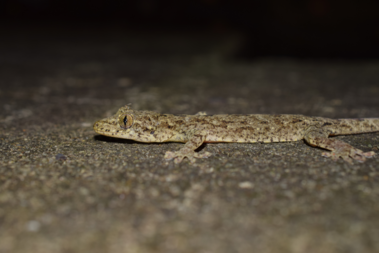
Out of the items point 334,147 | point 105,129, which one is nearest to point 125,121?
point 105,129

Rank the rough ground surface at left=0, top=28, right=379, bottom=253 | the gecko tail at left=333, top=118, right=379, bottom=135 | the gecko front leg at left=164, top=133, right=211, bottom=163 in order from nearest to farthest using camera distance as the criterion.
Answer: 1. the rough ground surface at left=0, top=28, right=379, bottom=253
2. the gecko front leg at left=164, top=133, right=211, bottom=163
3. the gecko tail at left=333, top=118, right=379, bottom=135

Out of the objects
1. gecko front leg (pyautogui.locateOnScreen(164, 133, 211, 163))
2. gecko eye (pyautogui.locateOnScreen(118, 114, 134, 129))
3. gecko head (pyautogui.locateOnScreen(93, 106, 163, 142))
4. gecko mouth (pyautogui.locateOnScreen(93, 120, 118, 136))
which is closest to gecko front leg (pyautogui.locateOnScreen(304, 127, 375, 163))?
gecko front leg (pyautogui.locateOnScreen(164, 133, 211, 163))

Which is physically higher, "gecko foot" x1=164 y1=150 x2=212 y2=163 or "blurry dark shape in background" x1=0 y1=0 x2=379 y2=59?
"blurry dark shape in background" x1=0 y1=0 x2=379 y2=59

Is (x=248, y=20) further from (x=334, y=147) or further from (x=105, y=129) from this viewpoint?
(x=105, y=129)

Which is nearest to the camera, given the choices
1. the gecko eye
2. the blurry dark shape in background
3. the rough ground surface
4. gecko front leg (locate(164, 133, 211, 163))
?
the rough ground surface

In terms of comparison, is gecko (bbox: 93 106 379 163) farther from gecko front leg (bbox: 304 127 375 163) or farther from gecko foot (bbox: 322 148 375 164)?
gecko foot (bbox: 322 148 375 164)

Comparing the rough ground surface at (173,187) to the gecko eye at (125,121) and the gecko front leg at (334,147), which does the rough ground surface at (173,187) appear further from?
the gecko eye at (125,121)

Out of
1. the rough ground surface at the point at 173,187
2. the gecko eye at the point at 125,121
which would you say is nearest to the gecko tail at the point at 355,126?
the rough ground surface at the point at 173,187
